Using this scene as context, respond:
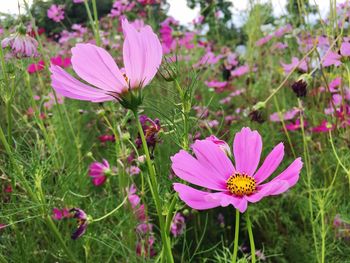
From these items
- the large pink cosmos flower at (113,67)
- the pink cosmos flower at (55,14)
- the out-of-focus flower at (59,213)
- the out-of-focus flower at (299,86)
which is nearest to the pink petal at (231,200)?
the large pink cosmos flower at (113,67)

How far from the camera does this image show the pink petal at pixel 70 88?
0.40 m

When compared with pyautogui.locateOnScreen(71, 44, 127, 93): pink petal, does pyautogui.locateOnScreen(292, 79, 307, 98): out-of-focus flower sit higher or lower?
lower

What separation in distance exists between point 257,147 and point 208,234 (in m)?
0.87

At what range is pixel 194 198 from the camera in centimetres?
36

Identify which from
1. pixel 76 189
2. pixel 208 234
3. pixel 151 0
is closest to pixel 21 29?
pixel 76 189

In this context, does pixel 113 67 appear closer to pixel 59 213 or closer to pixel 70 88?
pixel 70 88

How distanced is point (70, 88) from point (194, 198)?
0.46ft

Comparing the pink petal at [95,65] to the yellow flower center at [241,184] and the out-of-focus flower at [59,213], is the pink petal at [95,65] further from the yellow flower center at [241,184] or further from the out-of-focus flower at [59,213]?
Result: the out-of-focus flower at [59,213]

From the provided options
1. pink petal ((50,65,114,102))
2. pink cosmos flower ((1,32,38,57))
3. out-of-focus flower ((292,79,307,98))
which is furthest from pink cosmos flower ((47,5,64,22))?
pink petal ((50,65,114,102))

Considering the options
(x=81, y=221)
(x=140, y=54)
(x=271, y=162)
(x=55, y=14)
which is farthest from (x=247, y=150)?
(x=55, y=14)

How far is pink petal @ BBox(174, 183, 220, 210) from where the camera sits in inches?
14.0

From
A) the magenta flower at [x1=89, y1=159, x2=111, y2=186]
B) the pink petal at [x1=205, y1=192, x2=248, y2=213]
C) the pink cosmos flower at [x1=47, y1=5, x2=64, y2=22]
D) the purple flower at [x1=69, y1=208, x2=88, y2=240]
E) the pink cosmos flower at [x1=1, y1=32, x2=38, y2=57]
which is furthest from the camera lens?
the pink cosmos flower at [x1=47, y1=5, x2=64, y2=22]

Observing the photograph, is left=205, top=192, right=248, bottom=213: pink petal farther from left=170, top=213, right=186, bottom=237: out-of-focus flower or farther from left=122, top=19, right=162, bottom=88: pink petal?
left=170, top=213, right=186, bottom=237: out-of-focus flower

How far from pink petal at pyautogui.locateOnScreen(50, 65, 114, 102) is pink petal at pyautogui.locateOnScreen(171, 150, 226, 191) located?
87 mm
